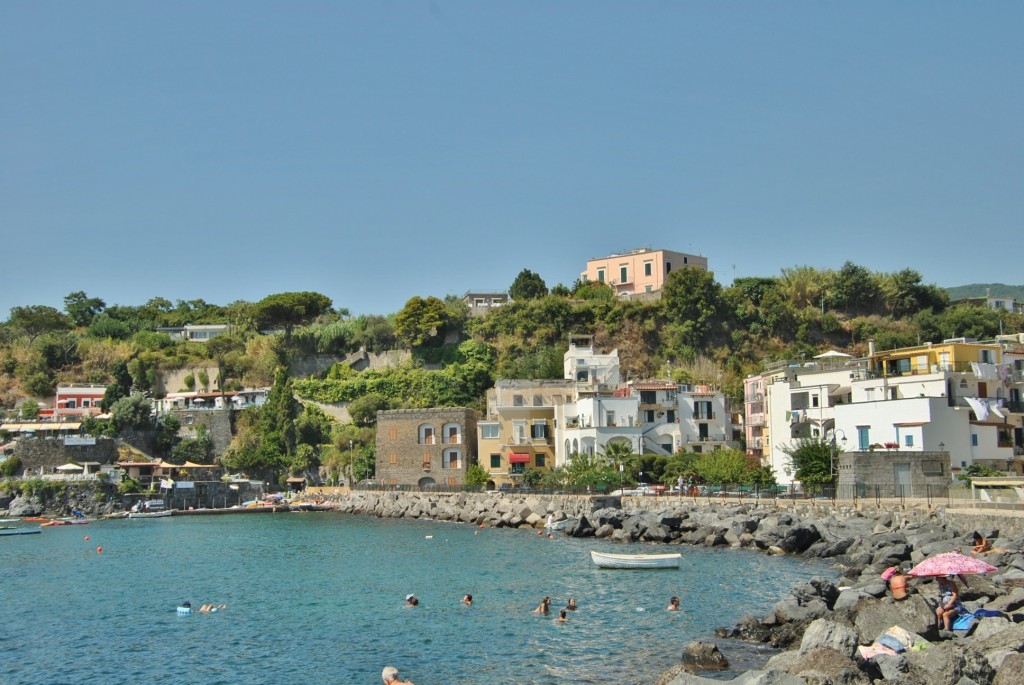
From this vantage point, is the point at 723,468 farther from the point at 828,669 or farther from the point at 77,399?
the point at 77,399

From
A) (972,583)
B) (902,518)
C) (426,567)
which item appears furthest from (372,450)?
(972,583)

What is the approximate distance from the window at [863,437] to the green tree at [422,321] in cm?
3536

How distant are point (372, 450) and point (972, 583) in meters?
48.7

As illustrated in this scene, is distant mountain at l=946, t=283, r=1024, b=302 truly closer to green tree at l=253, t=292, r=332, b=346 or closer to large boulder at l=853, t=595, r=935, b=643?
green tree at l=253, t=292, r=332, b=346

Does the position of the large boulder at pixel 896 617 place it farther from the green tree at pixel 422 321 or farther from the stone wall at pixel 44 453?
the stone wall at pixel 44 453

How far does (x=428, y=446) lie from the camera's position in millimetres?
60969

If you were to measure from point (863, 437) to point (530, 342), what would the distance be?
3035 centimetres

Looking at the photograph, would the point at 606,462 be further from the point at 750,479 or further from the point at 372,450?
the point at 372,450

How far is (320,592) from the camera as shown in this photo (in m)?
29.9

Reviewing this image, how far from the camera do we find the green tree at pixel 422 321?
7138 cm

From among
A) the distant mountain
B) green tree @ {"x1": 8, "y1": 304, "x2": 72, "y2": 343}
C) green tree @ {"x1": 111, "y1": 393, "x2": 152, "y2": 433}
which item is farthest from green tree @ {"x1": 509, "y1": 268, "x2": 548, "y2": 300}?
the distant mountain

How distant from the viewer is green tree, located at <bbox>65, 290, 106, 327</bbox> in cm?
9712

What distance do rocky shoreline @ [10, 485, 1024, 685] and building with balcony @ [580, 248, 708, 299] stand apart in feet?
83.6

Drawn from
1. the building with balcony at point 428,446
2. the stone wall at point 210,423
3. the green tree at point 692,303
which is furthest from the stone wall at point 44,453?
the green tree at point 692,303
